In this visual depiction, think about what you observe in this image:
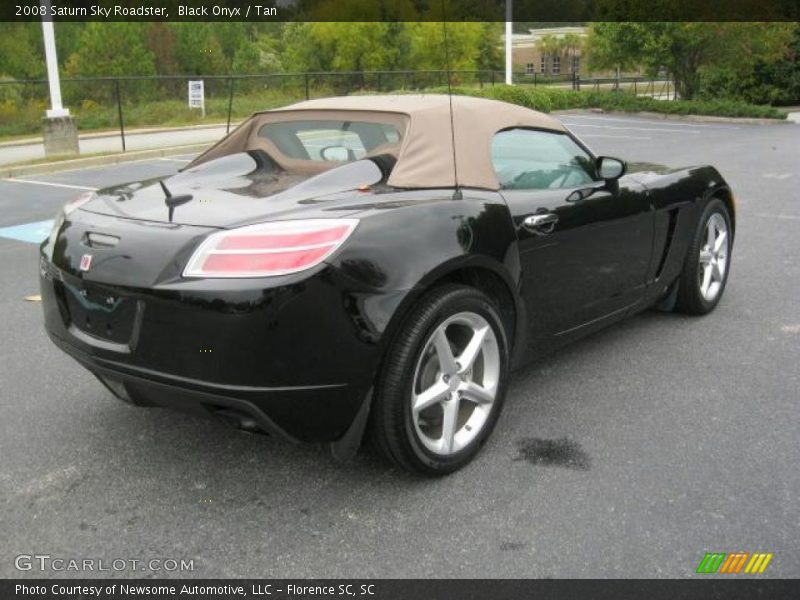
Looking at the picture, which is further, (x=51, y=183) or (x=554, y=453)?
(x=51, y=183)

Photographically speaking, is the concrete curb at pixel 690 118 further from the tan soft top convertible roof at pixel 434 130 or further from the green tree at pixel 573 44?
the green tree at pixel 573 44

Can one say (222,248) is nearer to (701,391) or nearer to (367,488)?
(367,488)

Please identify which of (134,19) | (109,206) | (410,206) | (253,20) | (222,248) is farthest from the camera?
(253,20)

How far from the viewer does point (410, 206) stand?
309cm

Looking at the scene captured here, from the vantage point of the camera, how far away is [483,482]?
320cm

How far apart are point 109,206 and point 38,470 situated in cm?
110

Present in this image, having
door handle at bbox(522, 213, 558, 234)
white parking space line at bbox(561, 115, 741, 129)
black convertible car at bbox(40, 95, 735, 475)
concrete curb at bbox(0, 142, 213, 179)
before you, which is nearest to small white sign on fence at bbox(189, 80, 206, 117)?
concrete curb at bbox(0, 142, 213, 179)

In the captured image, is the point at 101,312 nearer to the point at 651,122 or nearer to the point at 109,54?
the point at 651,122

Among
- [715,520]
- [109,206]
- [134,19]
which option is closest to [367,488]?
[715,520]

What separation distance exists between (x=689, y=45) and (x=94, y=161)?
21637 mm

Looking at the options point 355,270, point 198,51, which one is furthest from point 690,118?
point 198,51

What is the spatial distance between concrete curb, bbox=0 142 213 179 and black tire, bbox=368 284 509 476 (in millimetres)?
13433

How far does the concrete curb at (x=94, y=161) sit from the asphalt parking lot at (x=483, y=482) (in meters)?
11.1

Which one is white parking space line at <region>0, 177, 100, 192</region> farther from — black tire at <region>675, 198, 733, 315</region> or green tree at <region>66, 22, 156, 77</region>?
green tree at <region>66, 22, 156, 77</region>
